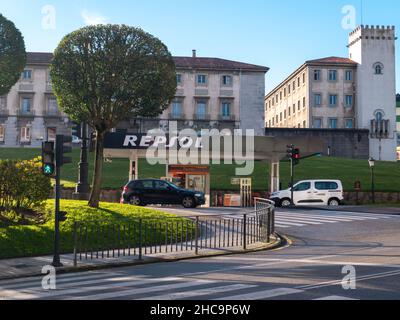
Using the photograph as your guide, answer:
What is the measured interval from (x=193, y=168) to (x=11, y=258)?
18859mm

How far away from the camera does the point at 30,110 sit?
68.9m

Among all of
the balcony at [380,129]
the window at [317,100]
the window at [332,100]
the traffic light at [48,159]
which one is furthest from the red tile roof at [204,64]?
the traffic light at [48,159]

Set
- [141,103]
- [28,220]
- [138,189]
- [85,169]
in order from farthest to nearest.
A: [138,189] → [85,169] → [141,103] → [28,220]

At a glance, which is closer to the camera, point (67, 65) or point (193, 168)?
point (67, 65)

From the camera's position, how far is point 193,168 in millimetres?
31781

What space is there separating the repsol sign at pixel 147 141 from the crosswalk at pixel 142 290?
19175mm

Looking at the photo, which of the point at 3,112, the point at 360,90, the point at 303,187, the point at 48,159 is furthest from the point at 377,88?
the point at 48,159

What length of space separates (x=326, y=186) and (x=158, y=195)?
11.0m

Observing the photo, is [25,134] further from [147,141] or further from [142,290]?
[142,290]

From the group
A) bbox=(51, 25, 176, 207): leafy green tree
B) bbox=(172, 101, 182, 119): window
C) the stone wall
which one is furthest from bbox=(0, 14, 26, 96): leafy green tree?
the stone wall

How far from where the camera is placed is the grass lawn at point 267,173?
40.4m

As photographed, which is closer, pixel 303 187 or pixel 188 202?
pixel 188 202

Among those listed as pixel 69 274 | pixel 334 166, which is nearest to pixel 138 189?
pixel 69 274
